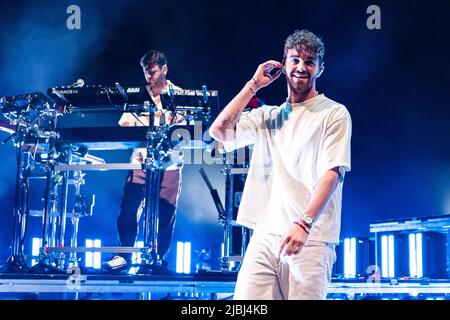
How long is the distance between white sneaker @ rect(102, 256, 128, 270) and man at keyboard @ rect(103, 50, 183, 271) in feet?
0.11

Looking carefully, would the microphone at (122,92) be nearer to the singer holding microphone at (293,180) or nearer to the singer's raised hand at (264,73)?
the singer holding microphone at (293,180)

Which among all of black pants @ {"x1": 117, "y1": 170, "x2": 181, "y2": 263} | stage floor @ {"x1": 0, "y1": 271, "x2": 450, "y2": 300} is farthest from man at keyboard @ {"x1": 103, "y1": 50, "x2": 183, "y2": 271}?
stage floor @ {"x1": 0, "y1": 271, "x2": 450, "y2": 300}

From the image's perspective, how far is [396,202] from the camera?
252 inches

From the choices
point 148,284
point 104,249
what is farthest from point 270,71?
point 104,249

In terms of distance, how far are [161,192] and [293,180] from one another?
96.6 inches

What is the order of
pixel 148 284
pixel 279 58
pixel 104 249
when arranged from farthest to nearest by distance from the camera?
pixel 279 58
pixel 104 249
pixel 148 284

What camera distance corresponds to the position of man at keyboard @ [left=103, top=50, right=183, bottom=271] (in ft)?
14.8

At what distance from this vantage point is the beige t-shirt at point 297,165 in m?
2.31

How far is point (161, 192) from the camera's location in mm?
4711

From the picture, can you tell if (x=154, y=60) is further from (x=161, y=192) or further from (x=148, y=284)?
(x=148, y=284)

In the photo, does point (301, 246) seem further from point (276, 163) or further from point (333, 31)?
point (333, 31)
